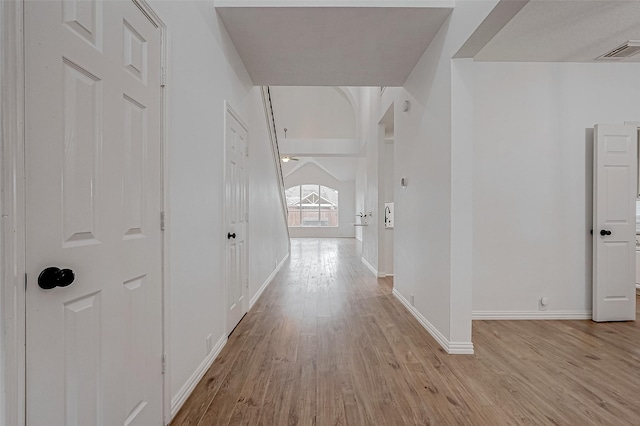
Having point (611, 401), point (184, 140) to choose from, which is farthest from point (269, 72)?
point (611, 401)

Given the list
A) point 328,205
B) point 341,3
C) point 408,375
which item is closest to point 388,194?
point 341,3

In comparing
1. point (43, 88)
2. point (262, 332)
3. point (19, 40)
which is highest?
point (19, 40)

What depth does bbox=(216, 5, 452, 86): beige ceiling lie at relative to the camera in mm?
2525

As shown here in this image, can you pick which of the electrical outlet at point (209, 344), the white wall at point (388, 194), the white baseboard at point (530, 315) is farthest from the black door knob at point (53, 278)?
the white wall at point (388, 194)

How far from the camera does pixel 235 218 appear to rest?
121 inches

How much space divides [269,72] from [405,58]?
4.78 ft

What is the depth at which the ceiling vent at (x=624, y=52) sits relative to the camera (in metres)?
2.57

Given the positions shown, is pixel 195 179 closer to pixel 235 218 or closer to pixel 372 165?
pixel 235 218

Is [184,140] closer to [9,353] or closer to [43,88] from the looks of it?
[43,88]

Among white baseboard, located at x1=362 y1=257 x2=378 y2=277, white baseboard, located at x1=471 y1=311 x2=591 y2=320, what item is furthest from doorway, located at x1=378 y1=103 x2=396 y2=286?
white baseboard, located at x1=471 y1=311 x2=591 y2=320

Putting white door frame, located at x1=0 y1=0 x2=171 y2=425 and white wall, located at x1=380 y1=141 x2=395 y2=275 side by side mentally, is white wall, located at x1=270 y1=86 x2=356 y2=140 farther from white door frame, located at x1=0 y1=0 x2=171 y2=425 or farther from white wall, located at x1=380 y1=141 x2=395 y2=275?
white door frame, located at x1=0 y1=0 x2=171 y2=425

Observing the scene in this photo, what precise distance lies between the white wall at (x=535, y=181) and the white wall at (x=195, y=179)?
8.18 ft

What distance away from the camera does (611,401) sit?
1873mm

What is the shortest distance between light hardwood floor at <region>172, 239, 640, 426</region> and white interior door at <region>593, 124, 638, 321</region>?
0.25 meters
